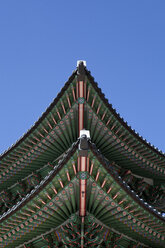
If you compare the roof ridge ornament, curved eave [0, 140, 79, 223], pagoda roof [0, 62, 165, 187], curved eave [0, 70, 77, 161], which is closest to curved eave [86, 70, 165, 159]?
pagoda roof [0, 62, 165, 187]

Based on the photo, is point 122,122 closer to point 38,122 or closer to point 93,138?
point 93,138

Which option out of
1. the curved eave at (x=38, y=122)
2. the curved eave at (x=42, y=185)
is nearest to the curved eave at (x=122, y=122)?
the curved eave at (x=38, y=122)

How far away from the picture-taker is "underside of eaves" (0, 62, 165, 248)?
32.2 feet

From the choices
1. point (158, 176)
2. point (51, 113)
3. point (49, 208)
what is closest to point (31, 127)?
point (51, 113)

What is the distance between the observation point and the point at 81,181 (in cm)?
954

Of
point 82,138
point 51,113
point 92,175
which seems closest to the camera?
point 82,138

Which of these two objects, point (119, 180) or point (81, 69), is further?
point (81, 69)

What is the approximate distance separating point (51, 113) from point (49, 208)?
13.3ft

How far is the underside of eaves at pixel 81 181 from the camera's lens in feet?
32.2

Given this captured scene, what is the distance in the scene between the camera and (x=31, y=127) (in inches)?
529

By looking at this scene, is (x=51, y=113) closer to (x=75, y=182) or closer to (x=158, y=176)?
(x=75, y=182)

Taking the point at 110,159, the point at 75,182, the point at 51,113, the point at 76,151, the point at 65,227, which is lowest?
the point at 65,227

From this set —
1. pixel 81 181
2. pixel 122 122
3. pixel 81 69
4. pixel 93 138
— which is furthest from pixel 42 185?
pixel 122 122

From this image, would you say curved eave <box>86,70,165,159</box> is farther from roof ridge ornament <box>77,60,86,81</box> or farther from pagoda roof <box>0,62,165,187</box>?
roof ridge ornament <box>77,60,86,81</box>
